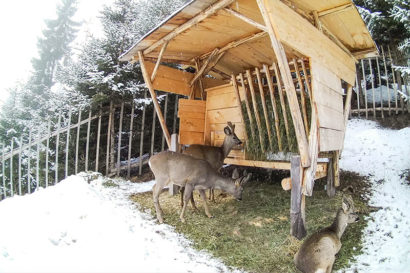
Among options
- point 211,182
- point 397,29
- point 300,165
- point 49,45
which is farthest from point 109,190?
point 49,45

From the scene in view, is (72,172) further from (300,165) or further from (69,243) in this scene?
(300,165)

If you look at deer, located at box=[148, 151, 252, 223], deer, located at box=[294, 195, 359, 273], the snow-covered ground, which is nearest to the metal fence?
the snow-covered ground

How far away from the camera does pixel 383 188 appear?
5945mm

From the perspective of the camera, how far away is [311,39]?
421cm

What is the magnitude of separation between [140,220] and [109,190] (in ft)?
7.83

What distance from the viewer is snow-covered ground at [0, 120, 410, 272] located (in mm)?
3004

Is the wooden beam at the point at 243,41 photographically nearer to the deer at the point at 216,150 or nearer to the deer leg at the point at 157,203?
the deer at the point at 216,150

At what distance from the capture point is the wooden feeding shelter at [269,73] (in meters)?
4.06

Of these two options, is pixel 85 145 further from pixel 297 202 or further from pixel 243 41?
pixel 297 202

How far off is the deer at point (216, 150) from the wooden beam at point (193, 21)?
8.01 ft

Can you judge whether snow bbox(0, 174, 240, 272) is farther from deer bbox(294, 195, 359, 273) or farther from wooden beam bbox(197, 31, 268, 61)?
wooden beam bbox(197, 31, 268, 61)

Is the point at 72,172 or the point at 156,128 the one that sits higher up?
the point at 156,128

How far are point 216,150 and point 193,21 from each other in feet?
10.3

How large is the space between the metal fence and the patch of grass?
8.11ft
